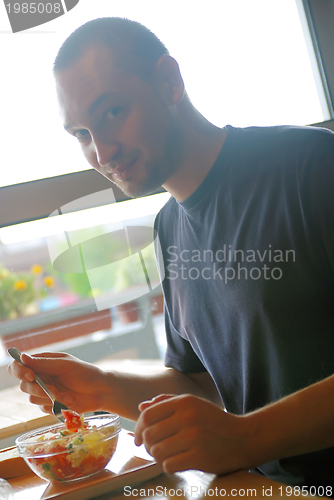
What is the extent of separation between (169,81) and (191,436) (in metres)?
0.79

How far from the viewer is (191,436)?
0.65 meters

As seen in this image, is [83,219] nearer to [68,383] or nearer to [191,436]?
[68,383]

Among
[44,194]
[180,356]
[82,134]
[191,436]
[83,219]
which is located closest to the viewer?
[191,436]

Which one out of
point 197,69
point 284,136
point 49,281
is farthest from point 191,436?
point 197,69

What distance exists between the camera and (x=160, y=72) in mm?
1079

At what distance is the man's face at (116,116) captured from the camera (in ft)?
3.28

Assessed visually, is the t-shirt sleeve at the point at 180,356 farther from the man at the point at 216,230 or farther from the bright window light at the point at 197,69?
the bright window light at the point at 197,69

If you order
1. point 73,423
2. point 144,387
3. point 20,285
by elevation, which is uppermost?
point 20,285

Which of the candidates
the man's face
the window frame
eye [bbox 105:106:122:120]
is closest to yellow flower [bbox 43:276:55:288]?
the window frame

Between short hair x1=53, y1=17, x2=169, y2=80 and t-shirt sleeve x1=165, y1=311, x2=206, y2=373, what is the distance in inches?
26.1

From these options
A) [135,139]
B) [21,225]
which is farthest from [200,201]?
[21,225]

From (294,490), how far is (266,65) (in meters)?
1.51

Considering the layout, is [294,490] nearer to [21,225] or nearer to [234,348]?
[234,348]

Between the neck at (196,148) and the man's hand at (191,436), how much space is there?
1.94 feet
